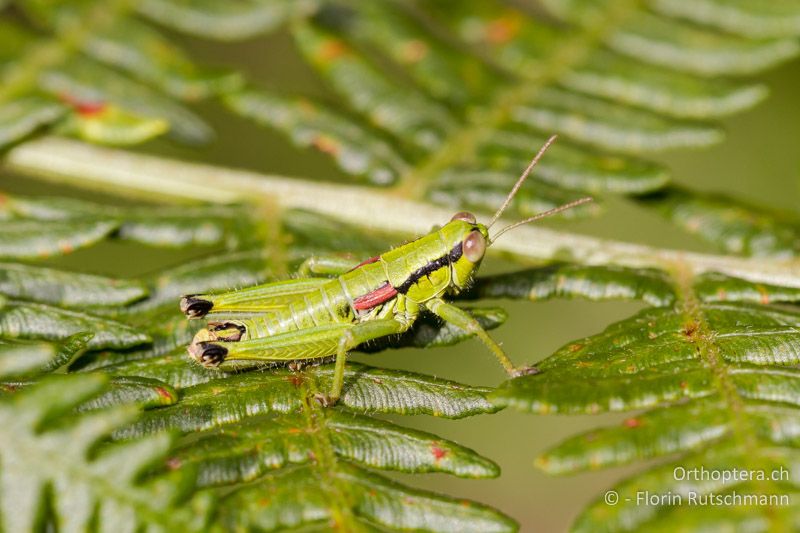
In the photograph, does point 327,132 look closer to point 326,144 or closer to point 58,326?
point 326,144

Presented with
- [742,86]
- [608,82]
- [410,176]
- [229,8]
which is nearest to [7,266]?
[410,176]

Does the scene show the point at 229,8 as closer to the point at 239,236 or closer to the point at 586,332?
the point at 239,236

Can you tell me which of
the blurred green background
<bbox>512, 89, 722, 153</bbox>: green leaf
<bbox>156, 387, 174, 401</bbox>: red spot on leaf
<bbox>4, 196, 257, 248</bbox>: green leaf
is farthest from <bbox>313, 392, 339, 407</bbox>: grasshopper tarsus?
the blurred green background

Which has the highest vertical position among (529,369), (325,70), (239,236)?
(325,70)

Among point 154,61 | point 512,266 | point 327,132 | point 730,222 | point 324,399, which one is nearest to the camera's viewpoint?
point 324,399

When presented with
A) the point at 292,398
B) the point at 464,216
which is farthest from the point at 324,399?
the point at 464,216

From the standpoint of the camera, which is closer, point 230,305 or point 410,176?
point 230,305

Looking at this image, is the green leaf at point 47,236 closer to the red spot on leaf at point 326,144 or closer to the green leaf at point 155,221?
the green leaf at point 155,221

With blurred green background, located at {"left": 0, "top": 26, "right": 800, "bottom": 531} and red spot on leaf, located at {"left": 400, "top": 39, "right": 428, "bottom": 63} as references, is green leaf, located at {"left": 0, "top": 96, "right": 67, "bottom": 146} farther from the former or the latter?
blurred green background, located at {"left": 0, "top": 26, "right": 800, "bottom": 531}

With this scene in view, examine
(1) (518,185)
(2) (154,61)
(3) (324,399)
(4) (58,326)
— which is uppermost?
(2) (154,61)
